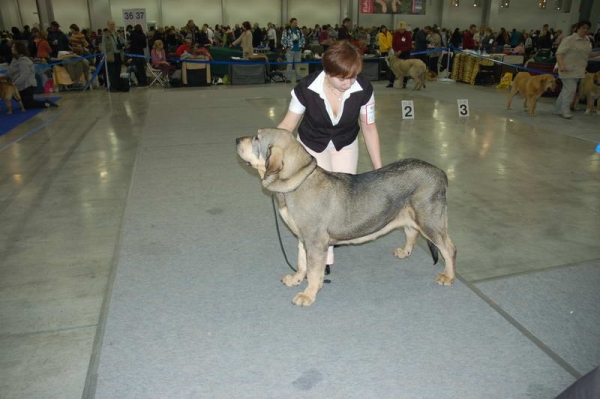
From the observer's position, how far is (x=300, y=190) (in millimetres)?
3154

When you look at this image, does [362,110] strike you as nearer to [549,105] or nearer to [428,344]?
[428,344]

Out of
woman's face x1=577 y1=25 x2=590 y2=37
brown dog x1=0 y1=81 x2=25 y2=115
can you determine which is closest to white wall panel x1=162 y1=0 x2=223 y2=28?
brown dog x1=0 y1=81 x2=25 y2=115

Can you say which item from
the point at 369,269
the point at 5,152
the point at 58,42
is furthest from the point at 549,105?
the point at 58,42

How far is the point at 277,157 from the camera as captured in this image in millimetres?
2963

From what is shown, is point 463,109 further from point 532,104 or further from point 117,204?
point 117,204

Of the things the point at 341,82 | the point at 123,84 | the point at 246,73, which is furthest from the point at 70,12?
the point at 341,82

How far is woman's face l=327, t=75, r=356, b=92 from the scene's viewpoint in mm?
3291

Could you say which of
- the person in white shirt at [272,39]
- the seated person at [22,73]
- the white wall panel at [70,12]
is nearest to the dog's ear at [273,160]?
the seated person at [22,73]

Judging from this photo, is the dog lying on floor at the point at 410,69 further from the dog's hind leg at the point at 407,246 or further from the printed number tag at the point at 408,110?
the dog's hind leg at the point at 407,246

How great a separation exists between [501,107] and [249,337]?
38.3 feet

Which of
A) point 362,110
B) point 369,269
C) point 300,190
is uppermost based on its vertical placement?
point 362,110

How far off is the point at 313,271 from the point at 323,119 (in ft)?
4.14

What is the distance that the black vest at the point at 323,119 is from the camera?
3.55m

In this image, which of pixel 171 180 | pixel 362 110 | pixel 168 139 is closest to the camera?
pixel 362 110
